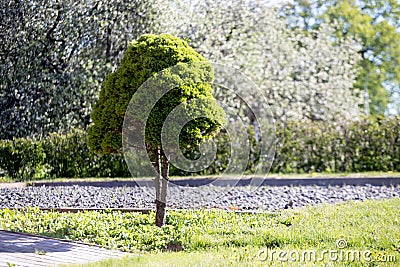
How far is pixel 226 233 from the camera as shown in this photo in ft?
18.1

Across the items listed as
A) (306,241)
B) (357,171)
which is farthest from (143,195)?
(357,171)

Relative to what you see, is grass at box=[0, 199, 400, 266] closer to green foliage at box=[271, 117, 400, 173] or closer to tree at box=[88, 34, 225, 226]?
tree at box=[88, 34, 225, 226]

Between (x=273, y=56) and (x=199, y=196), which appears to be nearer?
(x=199, y=196)

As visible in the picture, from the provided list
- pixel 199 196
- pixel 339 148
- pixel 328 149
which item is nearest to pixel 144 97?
pixel 199 196

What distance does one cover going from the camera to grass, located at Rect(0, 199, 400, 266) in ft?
14.5

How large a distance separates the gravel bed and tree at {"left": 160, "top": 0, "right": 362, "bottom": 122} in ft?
15.8

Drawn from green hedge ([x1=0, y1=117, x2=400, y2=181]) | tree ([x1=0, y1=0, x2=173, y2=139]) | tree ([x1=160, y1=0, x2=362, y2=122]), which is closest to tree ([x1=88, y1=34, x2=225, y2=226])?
tree ([x1=0, y1=0, x2=173, y2=139])

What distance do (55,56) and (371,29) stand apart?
61.8 feet

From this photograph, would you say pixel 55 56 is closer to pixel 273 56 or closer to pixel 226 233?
pixel 273 56

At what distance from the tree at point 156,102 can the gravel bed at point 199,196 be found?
2.06 meters

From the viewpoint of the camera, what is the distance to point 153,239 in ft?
17.2

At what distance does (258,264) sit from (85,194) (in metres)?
5.15

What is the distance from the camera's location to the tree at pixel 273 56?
13820 mm

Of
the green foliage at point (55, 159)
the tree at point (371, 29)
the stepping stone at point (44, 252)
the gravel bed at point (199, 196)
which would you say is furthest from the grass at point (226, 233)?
the tree at point (371, 29)
